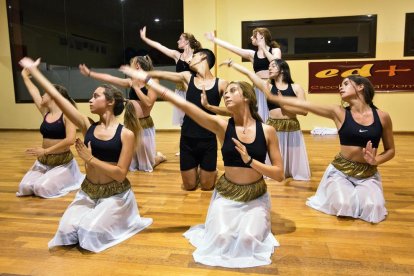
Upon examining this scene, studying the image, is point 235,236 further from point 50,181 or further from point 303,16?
point 303,16

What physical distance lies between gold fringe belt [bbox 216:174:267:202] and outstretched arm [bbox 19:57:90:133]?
109 centimetres

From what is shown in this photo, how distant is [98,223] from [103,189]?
263 millimetres

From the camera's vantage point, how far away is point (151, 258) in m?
2.24

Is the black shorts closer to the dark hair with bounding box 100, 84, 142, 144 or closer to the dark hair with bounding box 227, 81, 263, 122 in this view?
the dark hair with bounding box 100, 84, 142, 144

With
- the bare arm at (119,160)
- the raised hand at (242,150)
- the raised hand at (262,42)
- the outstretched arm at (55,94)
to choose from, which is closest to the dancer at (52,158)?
the outstretched arm at (55,94)

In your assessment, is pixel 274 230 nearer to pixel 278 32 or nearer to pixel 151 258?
pixel 151 258

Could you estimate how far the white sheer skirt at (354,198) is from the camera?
280cm

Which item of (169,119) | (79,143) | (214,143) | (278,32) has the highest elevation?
(278,32)

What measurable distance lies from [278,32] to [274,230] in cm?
581

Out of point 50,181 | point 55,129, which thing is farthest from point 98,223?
point 55,129

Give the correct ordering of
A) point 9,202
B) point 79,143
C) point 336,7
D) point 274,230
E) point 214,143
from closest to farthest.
A: point 79,143
point 274,230
point 9,202
point 214,143
point 336,7

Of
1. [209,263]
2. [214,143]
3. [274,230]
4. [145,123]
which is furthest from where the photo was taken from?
[145,123]

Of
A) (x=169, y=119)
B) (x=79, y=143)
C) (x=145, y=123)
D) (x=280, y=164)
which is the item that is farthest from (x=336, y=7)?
(x=79, y=143)

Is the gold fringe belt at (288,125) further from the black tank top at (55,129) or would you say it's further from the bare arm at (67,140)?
the black tank top at (55,129)
